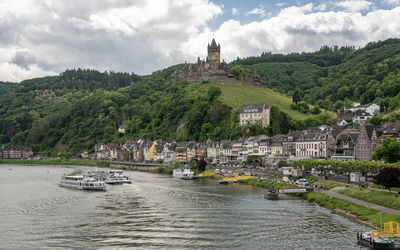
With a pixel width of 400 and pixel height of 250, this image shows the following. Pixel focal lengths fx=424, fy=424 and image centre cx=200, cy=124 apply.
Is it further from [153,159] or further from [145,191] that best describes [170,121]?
[145,191]

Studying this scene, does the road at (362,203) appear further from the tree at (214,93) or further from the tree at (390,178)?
the tree at (214,93)

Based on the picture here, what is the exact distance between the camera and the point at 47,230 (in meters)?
46.1

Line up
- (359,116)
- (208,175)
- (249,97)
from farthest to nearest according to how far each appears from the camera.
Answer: (249,97)
(359,116)
(208,175)

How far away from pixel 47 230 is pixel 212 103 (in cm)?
12493

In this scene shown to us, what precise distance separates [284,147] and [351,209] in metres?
61.6

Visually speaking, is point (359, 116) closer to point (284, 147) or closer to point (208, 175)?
point (284, 147)

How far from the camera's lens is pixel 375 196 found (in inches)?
2089

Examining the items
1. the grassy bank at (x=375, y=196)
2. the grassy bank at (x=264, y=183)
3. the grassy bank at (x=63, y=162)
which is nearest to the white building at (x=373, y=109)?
the grassy bank at (x=264, y=183)

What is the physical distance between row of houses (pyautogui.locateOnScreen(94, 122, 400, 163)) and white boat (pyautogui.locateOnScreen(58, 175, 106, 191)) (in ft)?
157

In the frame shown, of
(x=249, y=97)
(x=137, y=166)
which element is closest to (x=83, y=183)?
(x=137, y=166)

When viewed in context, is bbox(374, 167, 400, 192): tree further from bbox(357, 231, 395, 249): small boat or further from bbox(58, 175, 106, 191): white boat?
bbox(58, 175, 106, 191): white boat

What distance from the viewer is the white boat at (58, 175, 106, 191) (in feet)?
278

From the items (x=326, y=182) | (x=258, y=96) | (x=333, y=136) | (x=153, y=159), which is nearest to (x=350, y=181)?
(x=326, y=182)

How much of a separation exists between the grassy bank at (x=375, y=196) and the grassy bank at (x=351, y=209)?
6.76 ft
